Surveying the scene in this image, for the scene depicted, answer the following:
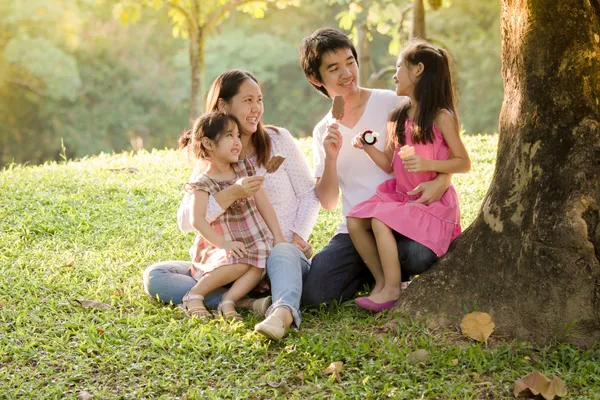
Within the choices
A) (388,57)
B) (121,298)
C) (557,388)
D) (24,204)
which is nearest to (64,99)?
(388,57)

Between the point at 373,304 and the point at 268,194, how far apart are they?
866mm

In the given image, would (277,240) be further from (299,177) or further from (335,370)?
(335,370)

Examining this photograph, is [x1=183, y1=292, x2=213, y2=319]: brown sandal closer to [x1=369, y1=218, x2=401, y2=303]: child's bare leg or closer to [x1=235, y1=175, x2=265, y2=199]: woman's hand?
[x1=235, y1=175, x2=265, y2=199]: woman's hand

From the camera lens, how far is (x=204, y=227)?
3744 mm

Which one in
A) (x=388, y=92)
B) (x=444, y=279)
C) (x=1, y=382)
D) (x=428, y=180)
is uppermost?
(x=388, y=92)

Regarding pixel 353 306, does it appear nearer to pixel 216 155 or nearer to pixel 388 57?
pixel 216 155

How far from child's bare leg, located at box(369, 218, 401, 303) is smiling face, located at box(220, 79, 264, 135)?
0.83 meters

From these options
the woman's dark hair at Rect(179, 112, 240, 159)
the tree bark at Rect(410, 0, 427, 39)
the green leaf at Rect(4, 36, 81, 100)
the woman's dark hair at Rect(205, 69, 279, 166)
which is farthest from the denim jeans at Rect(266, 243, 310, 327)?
the green leaf at Rect(4, 36, 81, 100)

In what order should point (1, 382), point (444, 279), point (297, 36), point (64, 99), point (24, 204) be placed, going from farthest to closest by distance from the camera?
point (297, 36) → point (64, 99) → point (24, 204) → point (444, 279) → point (1, 382)

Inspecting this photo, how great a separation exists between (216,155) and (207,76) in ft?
84.2

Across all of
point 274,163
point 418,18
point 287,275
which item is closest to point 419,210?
point 287,275

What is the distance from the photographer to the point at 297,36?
3178 cm

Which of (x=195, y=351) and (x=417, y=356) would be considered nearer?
(x=417, y=356)

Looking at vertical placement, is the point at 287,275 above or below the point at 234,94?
below
